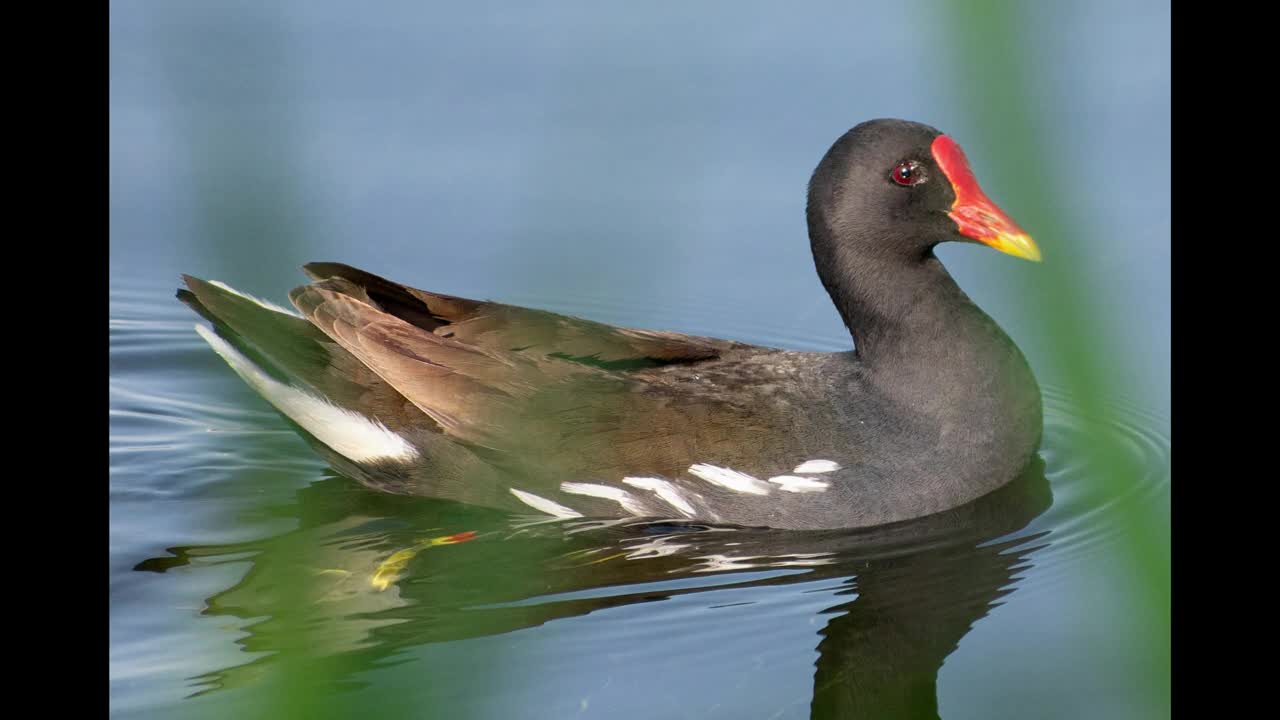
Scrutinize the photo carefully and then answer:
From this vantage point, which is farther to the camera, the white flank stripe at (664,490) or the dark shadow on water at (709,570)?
the white flank stripe at (664,490)

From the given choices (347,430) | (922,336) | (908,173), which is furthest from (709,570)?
(908,173)

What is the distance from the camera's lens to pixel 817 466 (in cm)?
434

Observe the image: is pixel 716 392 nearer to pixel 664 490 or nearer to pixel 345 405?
pixel 664 490

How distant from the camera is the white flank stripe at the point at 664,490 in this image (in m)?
4.37

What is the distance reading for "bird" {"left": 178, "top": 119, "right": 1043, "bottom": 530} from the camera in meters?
4.34

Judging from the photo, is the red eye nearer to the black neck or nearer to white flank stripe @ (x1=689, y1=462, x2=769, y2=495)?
the black neck

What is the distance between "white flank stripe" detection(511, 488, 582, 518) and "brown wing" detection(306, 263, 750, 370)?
0.45 metres

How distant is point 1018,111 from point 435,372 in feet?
12.9

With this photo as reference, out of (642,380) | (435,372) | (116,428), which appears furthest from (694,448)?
(116,428)

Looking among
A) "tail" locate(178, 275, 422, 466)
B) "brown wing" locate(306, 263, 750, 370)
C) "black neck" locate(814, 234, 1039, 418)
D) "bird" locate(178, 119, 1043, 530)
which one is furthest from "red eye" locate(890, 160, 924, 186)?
"tail" locate(178, 275, 422, 466)

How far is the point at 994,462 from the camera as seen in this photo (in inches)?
179

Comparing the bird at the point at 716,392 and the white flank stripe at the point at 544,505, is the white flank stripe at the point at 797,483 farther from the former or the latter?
the white flank stripe at the point at 544,505

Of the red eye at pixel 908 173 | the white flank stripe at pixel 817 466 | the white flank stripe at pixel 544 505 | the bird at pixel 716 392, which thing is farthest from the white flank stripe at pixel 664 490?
the red eye at pixel 908 173

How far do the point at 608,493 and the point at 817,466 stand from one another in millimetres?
665
